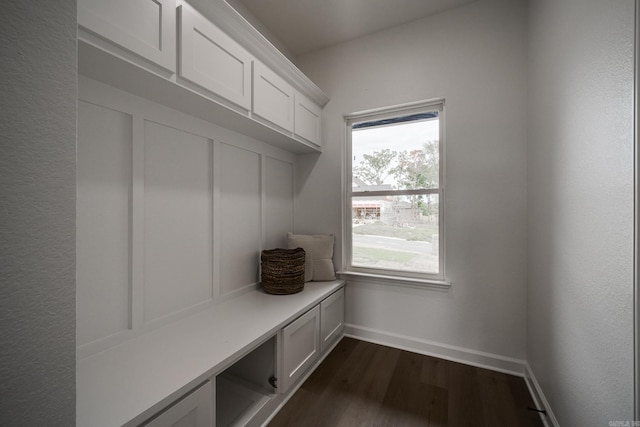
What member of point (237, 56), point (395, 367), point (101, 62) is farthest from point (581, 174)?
point (101, 62)

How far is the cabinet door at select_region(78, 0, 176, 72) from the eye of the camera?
92 centimetres

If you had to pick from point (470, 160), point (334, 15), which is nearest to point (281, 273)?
point (470, 160)

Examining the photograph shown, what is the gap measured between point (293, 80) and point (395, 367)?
7.54 ft

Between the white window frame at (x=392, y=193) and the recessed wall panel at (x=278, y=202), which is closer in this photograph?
the white window frame at (x=392, y=193)

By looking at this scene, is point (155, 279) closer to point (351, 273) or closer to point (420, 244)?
point (351, 273)

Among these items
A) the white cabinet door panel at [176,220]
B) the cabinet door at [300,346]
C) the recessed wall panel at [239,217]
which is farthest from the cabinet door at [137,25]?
the cabinet door at [300,346]

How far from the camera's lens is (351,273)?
7.84 feet

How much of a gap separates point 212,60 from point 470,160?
1.86 metres

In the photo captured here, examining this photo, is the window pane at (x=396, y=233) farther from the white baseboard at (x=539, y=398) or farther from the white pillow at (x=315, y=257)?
the white baseboard at (x=539, y=398)

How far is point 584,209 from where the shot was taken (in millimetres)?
1065

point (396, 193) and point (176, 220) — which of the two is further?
point (396, 193)

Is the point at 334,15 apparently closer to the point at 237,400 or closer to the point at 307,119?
the point at 307,119

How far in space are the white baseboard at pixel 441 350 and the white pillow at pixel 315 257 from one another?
555mm

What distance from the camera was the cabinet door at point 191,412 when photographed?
0.92 meters
